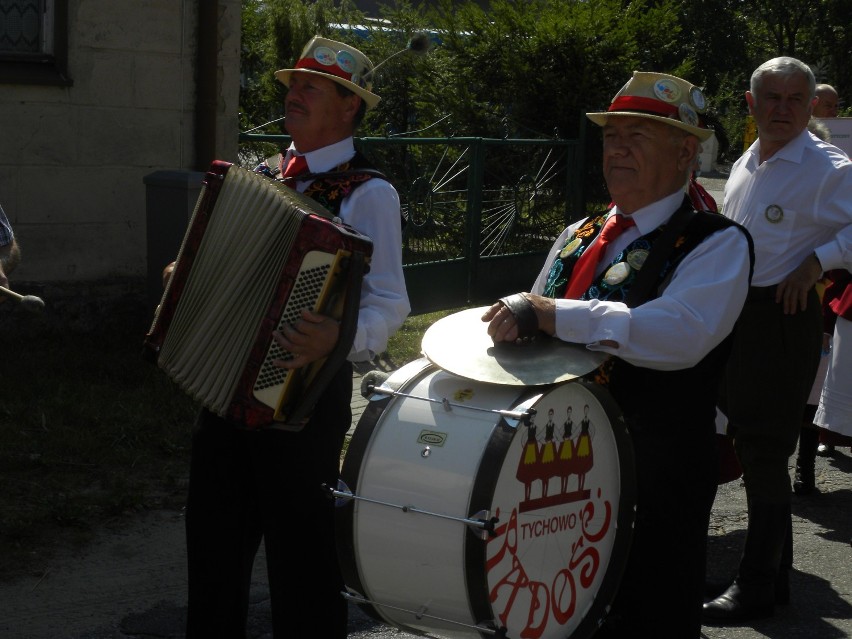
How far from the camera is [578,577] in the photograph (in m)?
2.93

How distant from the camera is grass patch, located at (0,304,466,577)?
4797 millimetres

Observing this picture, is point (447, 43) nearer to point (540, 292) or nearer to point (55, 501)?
point (55, 501)

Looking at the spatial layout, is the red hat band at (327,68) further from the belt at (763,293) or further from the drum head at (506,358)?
the belt at (763,293)

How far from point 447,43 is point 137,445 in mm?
7967

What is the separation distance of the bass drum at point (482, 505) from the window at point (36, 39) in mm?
5008

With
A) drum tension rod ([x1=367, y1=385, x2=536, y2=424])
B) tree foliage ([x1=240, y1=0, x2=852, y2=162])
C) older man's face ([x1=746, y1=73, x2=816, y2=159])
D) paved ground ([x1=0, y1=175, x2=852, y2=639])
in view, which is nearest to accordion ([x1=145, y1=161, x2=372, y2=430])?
drum tension rod ([x1=367, y1=385, x2=536, y2=424])

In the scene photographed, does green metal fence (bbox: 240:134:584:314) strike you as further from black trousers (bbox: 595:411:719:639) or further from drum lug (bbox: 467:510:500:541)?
drum lug (bbox: 467:510:500:541)

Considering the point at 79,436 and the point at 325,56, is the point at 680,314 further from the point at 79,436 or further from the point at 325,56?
the point at 79,436

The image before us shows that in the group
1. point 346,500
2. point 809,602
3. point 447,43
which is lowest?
point 809,602

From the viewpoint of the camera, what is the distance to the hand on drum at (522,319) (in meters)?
2.81

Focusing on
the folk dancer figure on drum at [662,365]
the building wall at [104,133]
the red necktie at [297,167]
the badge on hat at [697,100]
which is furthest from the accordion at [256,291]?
the building wall at [104,133]

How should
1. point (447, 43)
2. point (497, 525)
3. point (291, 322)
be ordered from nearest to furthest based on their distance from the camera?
1. point (497, 525)
2. point (291, 322)
3. point (447, 43)

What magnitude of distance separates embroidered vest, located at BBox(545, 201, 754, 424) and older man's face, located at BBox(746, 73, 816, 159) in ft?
5.25

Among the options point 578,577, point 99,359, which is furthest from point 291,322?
point 99,359
